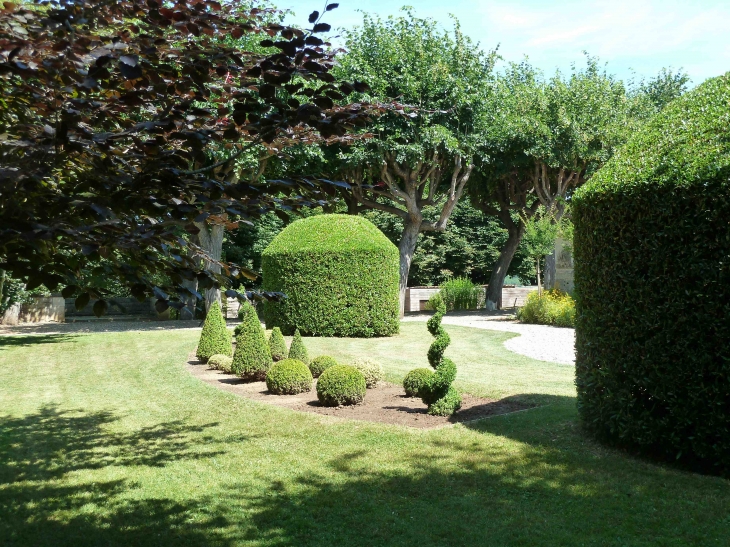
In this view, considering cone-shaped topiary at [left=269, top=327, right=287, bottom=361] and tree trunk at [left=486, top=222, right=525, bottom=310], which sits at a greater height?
tree trunk at [left=486, top=222, right=525, bottom=310]

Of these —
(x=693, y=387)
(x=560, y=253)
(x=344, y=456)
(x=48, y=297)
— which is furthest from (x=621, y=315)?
(x=48, y=297)

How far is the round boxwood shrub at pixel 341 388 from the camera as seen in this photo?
830 cm

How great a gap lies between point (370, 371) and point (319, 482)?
13.8ft

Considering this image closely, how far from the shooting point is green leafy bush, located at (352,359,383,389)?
31.4 feet

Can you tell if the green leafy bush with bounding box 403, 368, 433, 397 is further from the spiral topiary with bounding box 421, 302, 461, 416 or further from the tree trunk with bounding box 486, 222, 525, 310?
the tree trunk with bounding box 486, 222, 525, 310

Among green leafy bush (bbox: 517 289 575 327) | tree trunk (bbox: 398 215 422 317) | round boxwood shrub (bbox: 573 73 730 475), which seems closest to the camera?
round boxwood shrub (bbox: 573 73 730 475)

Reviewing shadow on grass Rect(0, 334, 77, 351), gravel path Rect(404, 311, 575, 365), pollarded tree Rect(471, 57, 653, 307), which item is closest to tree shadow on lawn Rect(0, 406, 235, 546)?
gravel path Rect(404, 311, 575, 365)

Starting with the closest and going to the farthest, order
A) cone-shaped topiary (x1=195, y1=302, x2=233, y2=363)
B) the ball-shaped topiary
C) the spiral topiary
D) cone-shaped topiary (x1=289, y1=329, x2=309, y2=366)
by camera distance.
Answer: the spiral topiary
the ball-shaped topiary
cone-shaped topiary (x1=289, y1=329, x2=309, y2=366)
cone-shaped topiary (x1=195, y1=302, x2=233, y2=363)

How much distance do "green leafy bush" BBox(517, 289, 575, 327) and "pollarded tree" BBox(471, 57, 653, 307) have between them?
569 centimetres

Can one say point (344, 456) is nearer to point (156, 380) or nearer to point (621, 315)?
point (621, 315)

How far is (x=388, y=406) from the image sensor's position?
8305 millimetres

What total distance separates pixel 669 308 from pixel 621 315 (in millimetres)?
431

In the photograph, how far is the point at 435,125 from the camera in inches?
886

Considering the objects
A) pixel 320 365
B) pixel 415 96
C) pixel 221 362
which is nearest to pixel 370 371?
pixel 320 365
